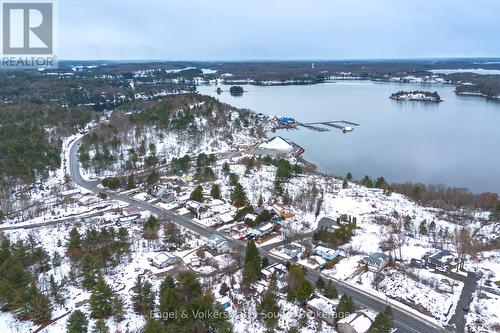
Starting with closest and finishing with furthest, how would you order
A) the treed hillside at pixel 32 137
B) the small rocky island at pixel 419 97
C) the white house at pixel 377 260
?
the white house at pixel 377 260
the treed hillside at pixel 32 137
the small rocky island at pixel 419 97

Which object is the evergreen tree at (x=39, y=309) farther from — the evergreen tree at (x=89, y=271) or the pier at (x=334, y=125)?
the pier at (x=334, y=125)

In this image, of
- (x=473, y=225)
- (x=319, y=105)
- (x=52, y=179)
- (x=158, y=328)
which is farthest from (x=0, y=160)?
(x=319, y=105)

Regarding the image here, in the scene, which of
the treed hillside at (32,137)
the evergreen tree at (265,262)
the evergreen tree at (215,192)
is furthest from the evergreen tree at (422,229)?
the treed hillside at (32,137)

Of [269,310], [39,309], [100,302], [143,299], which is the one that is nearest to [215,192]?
[143,299]

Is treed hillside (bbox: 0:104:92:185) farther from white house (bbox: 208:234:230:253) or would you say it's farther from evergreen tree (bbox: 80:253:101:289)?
white house (bbox: 208:234:230:253)

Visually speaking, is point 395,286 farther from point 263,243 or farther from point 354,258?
point 263,243

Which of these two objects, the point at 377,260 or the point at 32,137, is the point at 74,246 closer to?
the point at 377,260
